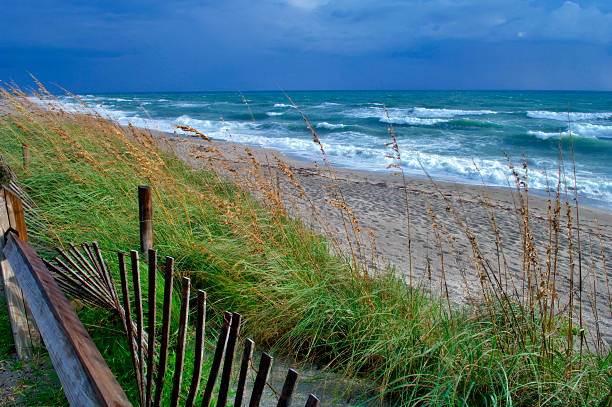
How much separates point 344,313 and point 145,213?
58.5 inches

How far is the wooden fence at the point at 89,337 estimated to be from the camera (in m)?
1.03

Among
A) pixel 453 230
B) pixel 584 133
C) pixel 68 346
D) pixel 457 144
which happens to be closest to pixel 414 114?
pixel 584 133

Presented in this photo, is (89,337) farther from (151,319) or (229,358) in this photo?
(229,358)

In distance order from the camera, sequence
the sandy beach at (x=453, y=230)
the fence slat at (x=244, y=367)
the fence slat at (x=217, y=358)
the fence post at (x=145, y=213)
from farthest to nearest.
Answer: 1. the sandy beach at (x=453, y=230)
2. the fence post at (x=145, y=213)
3. the fence slat at (x=217, y=358)
4. the fence slat at (x=244, y=367)

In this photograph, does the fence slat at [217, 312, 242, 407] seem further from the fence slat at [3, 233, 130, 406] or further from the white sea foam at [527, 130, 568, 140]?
the white sea foam at [527, 130, 568, 140]

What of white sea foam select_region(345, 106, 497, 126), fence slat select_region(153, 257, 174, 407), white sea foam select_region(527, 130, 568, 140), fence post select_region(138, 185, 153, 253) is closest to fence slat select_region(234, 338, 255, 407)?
fence slat select_region(153, 257, 174, 407)

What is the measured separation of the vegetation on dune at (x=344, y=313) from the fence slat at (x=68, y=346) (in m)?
0.77

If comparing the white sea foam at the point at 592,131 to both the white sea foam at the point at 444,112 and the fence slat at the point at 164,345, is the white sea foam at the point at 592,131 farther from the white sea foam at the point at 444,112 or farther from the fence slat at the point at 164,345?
the fence slat at the point at 164,345

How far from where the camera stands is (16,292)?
2.25 meters

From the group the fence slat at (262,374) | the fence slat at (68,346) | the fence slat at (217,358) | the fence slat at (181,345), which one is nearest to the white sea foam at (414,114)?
the fence slat at (68,346)

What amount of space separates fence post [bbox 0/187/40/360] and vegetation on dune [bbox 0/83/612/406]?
0.99ft

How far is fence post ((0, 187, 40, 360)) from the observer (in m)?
1.93

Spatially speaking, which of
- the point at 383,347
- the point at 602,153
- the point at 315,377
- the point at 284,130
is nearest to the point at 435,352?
the point at 383,347

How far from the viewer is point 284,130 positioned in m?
27.0
